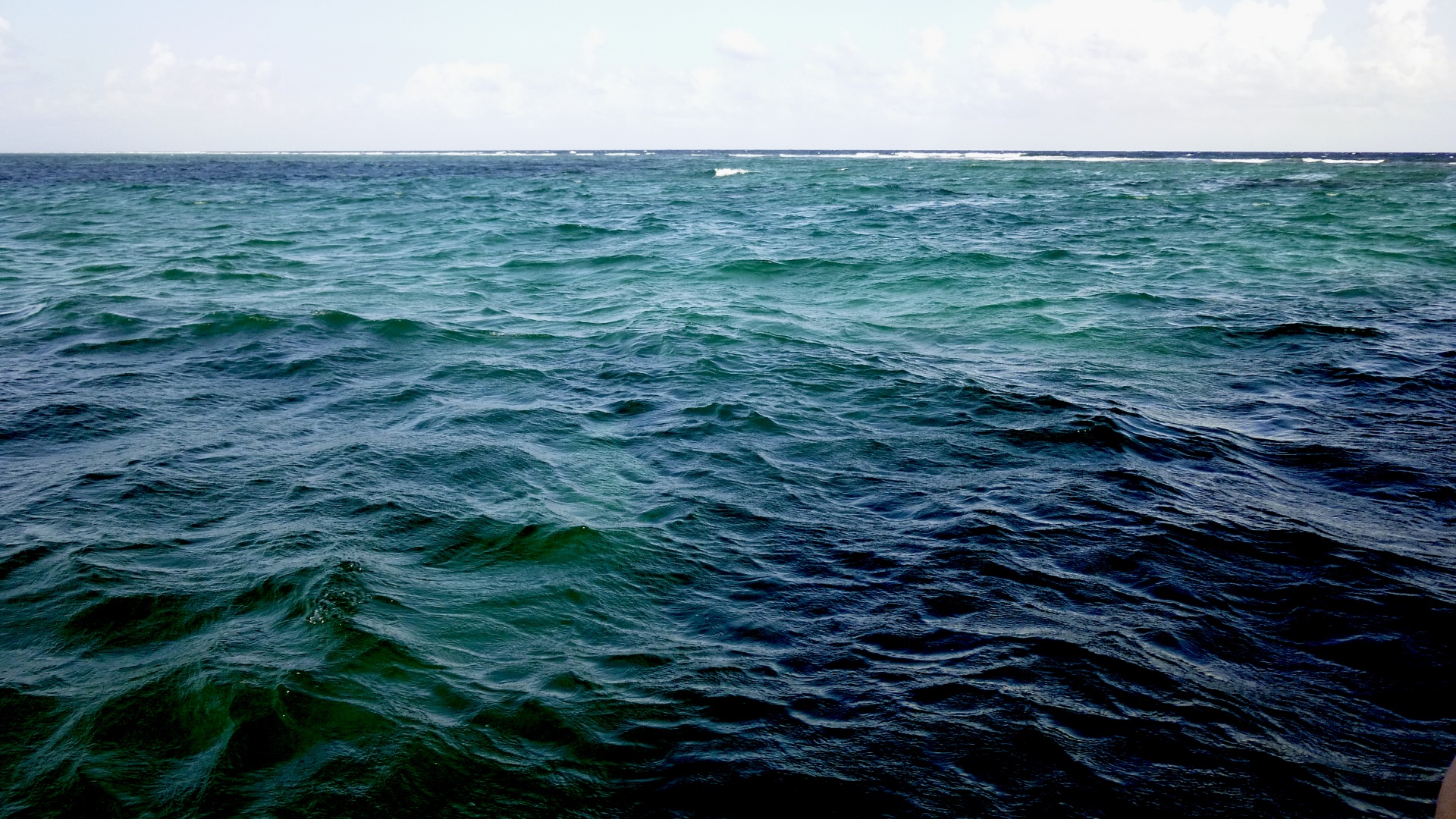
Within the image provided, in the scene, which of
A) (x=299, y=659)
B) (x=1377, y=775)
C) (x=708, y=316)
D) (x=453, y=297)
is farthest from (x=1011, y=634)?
(x=453, y=297)

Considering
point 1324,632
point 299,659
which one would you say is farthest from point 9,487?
point 1324,632

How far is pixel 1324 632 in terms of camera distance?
4.45 m

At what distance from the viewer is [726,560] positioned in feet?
18.1

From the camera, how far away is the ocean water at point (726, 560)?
3592 mm

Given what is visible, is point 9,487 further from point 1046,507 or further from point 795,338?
point 795,338

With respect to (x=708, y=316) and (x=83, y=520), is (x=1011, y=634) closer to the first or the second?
(x=83, y=520)

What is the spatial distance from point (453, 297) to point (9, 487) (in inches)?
351

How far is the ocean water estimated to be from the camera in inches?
141

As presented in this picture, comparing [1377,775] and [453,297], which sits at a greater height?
[453,297]

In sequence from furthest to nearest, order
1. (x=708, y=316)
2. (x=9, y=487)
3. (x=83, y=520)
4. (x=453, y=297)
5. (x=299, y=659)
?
1. (x=453, y=297)
2. (x=708, y=316)
3. (x=9, y=487)
4. (x=83, y=520)
5. (x=299, y=659)

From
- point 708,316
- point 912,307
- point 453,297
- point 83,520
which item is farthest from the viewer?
point 453,297

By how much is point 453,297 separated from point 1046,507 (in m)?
11.7

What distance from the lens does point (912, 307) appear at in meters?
14.0

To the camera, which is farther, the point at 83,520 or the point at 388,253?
the point at 388,253
